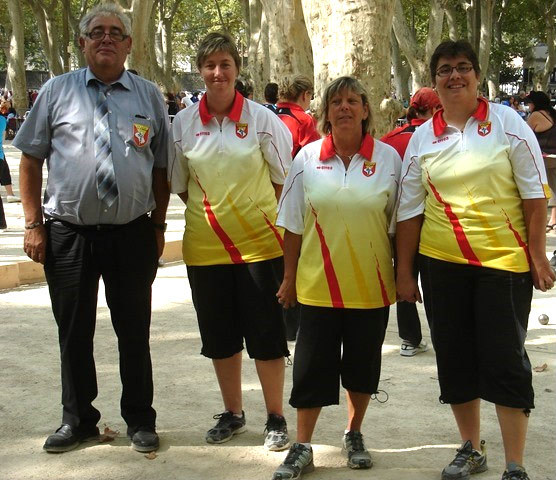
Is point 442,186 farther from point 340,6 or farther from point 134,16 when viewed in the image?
point 134,16

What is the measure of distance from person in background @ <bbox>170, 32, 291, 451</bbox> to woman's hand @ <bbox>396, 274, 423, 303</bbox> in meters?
0.75

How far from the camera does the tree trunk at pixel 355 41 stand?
30.2ft

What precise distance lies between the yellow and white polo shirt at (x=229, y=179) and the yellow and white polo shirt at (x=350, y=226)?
456 mm

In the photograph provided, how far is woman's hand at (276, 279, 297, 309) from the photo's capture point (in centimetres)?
485

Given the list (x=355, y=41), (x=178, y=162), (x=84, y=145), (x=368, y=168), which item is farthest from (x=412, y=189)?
(x=355, y=41)

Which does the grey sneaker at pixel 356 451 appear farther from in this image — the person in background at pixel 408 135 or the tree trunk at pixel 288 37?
the tree trunk at pixel 288 37

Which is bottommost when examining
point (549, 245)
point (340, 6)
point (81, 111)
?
point (549, 245)

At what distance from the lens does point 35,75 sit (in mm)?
89562

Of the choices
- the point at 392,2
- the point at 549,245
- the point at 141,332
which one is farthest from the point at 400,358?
the point at 549,245

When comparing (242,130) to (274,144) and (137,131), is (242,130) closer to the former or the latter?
(274,144)

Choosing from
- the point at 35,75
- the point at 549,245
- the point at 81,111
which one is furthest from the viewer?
the point at 35,75

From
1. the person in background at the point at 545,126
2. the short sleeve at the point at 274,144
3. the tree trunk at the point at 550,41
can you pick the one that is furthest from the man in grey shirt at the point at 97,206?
the tree trunk at the point at 550,41

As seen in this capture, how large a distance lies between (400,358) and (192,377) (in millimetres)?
1547

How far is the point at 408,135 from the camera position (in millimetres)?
6348
